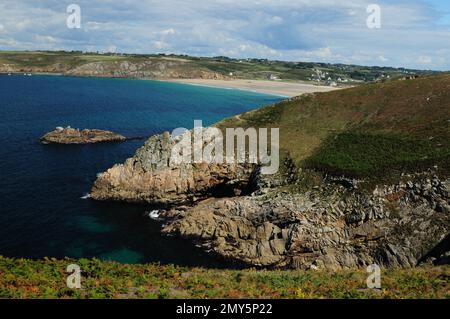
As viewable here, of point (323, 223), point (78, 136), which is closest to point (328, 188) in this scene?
point (323, 223)

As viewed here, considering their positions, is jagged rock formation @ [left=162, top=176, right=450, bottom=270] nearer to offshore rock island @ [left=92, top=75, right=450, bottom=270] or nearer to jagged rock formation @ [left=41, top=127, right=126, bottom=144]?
offshore rock island @ [left=92, top=75, right=450, bottom=270]

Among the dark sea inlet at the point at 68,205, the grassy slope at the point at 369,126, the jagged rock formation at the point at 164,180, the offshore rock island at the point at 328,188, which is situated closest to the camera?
the offshore rock island at the point at 328,188

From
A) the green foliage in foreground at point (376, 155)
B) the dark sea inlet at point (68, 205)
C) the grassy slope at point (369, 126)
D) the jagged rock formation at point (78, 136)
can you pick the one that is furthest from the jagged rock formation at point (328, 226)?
the jagged rock formation at point (78, 136)

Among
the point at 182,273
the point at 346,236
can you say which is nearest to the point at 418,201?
the point at 346,236

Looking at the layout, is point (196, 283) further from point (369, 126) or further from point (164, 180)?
point (369, 126)

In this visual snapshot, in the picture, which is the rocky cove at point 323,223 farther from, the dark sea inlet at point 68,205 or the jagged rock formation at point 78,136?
the jagged rock formation at point 78,136

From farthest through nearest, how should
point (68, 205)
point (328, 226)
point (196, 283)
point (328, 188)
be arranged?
1. point (68, 205)
2. point (328, 188)
3. point (328, 226)
4. point (196, 283)

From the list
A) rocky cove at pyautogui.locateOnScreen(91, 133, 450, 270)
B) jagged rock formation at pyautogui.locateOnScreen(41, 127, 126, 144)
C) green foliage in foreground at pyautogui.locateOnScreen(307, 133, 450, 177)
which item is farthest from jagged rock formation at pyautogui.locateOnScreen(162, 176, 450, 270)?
jagged rock formation at pyautogui.locateOnScreen(41, 127, 126, 144)
